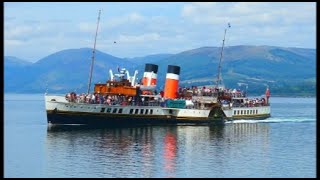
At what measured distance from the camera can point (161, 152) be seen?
215 ft

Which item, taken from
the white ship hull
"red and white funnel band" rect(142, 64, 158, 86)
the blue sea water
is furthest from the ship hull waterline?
"red and white funnel band" rect(142, 64, 158, 86)

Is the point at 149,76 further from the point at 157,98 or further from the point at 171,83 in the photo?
the point at 157,98

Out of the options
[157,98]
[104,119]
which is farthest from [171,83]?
[104,119]

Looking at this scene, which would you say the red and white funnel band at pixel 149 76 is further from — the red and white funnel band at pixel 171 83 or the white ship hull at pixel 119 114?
the white ship hull at pixel 119 114

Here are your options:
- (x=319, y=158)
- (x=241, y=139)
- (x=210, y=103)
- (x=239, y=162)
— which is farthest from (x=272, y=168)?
(x=210, y=103)

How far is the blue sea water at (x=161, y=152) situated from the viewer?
53.7m

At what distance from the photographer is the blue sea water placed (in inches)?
2112

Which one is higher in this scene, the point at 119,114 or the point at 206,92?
the point at 206,92

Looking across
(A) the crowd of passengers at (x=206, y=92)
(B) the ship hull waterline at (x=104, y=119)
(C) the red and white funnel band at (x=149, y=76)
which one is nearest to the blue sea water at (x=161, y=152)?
(B) the ship hull waterline at (x=104, y=119)

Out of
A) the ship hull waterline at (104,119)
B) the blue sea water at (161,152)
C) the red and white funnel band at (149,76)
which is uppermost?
the red and white funnel band at (149,76)

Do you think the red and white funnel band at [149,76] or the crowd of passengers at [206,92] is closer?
the red and white funnel band at [149,76]

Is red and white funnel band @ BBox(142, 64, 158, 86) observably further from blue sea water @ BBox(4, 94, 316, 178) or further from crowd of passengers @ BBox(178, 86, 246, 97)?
blue sea water @ BBox(4, 94, 316, 178)

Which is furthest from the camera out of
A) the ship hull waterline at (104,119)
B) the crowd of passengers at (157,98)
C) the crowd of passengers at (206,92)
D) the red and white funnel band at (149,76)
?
the crowd of passengers at (206,92)

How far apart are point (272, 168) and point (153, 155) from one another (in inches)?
484
